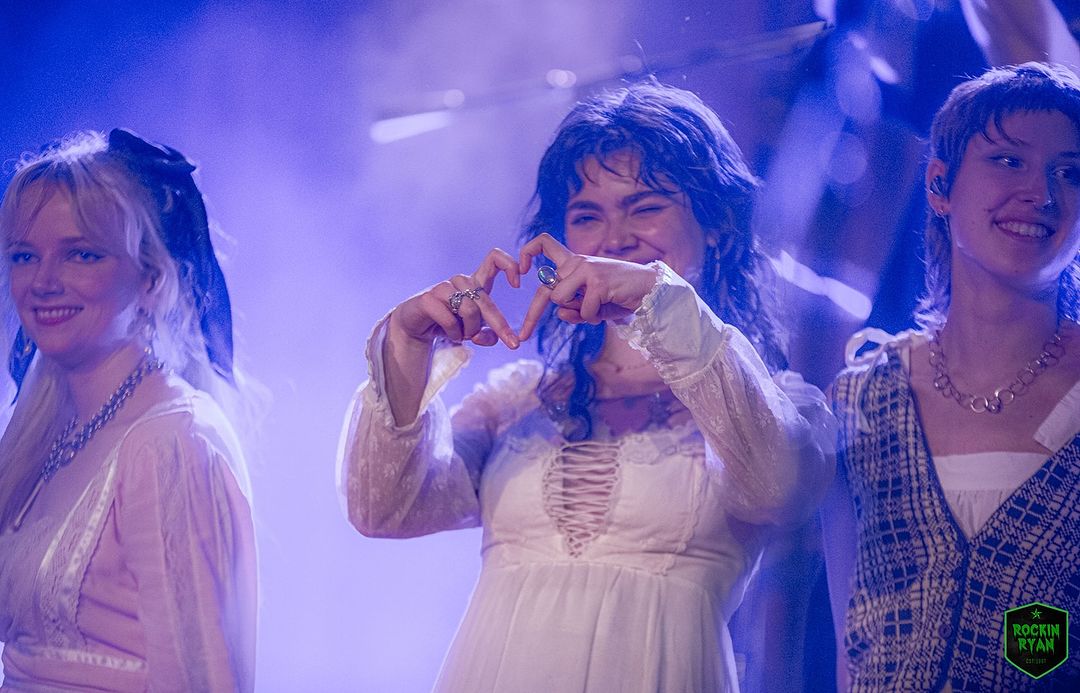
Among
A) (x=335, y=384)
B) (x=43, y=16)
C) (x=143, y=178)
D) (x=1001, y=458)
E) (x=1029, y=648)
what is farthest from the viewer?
(x=43, y=16)

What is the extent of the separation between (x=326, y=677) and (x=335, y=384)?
0.58m

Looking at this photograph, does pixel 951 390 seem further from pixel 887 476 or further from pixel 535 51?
pixel 535 51

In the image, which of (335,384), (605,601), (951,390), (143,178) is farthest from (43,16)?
(951,390)

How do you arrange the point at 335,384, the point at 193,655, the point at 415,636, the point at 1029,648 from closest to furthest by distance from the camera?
the point at 1029,648
the point at 193,655
the point at 415,636
the point at 335,384

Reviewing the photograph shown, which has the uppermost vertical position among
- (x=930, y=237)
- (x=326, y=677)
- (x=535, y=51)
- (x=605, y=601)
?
(x=535, y=51)

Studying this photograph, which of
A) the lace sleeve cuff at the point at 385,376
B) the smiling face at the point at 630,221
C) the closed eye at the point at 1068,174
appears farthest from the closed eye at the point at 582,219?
the closed eye at the point at 1068,174

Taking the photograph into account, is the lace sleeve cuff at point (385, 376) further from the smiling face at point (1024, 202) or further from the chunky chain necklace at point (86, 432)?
the smiling face at point (1024, 202)

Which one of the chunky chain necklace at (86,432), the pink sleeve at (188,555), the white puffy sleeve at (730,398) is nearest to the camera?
the white puffy sleeve at (730,398)

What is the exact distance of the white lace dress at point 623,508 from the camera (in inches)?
57.6

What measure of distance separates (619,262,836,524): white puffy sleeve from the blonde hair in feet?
3.05

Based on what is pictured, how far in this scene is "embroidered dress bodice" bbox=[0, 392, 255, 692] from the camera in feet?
5.65

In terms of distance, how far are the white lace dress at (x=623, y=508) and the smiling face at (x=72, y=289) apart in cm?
58

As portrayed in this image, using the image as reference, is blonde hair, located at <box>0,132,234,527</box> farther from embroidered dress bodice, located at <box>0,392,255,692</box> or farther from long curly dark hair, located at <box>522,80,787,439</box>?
long curly dark hair, located at <box>522,80,787,439</box>

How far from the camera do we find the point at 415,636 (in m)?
2.30
